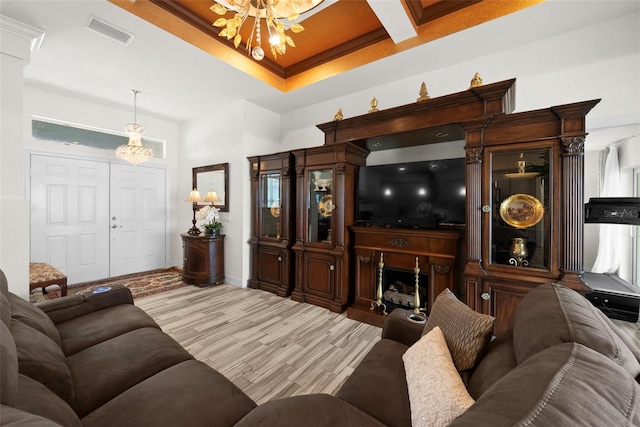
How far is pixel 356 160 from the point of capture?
131 inches

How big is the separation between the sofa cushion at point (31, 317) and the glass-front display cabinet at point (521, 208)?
3.13 metres

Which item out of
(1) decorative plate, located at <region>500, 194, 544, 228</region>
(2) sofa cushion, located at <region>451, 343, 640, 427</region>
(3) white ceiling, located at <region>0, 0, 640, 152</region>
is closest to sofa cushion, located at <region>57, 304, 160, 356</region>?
(2) sofa cushion, located at <region>451, 343, 640, 427</region>

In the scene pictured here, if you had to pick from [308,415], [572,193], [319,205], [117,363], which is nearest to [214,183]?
[319,205]

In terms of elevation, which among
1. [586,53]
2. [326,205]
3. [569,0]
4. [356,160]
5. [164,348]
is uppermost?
[569,0]

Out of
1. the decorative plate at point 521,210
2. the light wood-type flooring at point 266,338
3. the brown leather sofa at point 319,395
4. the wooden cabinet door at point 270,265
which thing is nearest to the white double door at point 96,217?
the light wood-type flooring at point 266,338

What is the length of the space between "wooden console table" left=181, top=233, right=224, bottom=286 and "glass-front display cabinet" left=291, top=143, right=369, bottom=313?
1.47 meters

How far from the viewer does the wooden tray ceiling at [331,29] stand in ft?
7.66

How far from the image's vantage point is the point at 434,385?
3.01 ft

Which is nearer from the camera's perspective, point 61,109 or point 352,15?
point 352,15

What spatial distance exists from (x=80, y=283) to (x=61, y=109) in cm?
279

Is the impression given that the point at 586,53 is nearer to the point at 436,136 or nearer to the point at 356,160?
the point at 436,136

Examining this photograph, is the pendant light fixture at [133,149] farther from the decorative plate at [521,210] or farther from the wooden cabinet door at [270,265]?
the decorative plate at [521,210]

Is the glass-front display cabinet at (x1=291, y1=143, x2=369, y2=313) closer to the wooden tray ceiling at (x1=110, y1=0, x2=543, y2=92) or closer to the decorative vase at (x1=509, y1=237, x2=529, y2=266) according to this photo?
the wooden tray ceiling at (x1=110, y1=0, x2=543, y2=92)

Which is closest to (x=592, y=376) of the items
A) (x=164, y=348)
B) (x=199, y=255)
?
(x=164, y=348)
